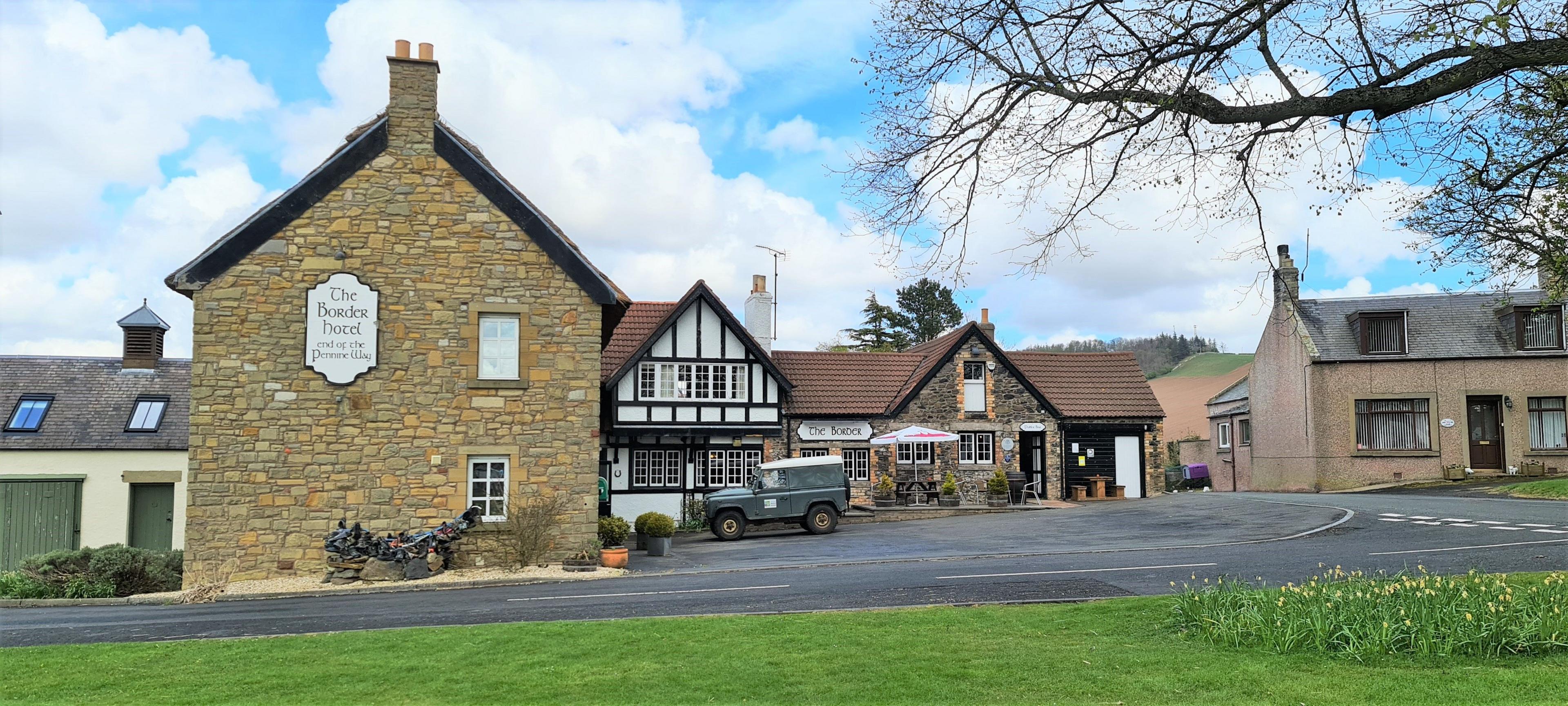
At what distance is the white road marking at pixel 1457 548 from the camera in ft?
50.9

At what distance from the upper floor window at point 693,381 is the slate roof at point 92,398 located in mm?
11300

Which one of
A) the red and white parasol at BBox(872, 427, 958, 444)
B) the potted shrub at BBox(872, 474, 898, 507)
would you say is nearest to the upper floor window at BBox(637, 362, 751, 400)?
the red and white parasol at BBox(872, 427, 958, 444)

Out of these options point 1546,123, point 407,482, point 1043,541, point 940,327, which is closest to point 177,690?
point 407,482

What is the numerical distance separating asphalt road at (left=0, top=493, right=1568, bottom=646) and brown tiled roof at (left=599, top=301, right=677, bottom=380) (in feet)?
23.4

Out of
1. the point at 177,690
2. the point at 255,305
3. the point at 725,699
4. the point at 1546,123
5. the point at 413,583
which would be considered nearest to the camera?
the point at 725,699

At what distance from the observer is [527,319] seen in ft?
60.3

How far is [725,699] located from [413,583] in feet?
34.4

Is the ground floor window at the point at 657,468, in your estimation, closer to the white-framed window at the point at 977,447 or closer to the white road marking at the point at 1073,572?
the white-framed window at the point at 977,447

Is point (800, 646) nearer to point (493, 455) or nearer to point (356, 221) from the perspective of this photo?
point (493, 455)

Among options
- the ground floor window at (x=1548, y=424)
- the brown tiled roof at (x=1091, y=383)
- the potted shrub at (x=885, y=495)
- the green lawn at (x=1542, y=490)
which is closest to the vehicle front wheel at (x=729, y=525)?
the potted shrub at (x=885, y=495)

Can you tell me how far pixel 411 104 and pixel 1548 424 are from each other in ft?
113

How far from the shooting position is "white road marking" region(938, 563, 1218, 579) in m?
14.5

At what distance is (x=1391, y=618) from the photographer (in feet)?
26.2

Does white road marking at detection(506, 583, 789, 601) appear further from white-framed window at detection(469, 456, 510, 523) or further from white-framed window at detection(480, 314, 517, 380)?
white-framed window at detection(480, 314, 517, 380)
